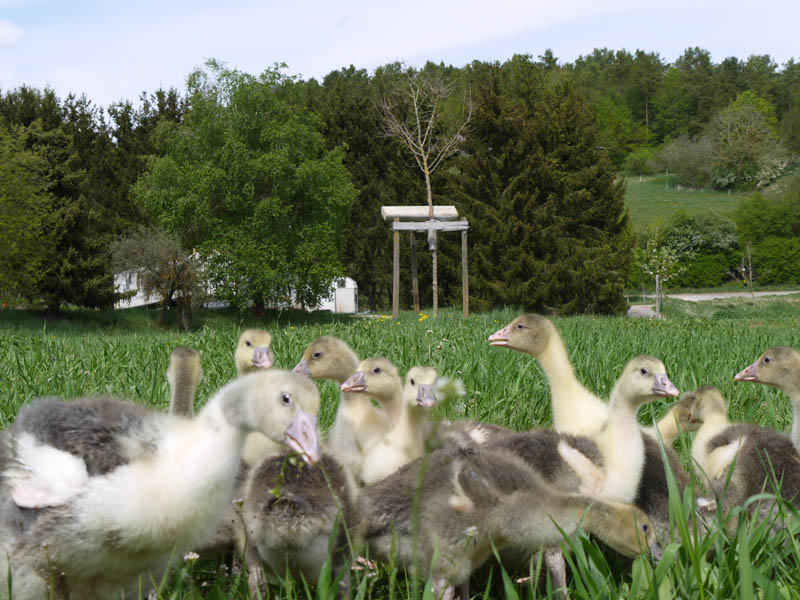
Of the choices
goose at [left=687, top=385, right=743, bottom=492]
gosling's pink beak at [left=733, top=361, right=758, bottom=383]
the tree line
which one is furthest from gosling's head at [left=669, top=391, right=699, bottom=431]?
the tree line

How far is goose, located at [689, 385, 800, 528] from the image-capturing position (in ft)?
9.61

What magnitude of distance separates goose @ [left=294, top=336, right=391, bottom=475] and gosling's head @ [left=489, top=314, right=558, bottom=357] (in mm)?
847

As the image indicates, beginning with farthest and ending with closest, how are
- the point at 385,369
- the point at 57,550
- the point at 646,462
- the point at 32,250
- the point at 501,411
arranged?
the point at 32,250 → the point at 501,411 → the point at 385,369 → the point at 646,462 → the point at 57,550

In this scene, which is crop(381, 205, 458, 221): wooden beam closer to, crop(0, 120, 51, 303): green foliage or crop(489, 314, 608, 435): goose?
crop(0, 120, 51, 303): green foliage

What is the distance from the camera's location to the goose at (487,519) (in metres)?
2.26

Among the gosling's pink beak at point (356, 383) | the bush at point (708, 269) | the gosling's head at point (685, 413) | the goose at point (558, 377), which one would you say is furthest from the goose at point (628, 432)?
the bush at point (708, 269)

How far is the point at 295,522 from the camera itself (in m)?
2.28

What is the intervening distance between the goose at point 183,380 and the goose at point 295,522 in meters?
0.92

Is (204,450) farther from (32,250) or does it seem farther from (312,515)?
(32,250)

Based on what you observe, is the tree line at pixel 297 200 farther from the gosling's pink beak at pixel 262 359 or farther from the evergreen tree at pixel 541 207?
the gosling's pink beak at pixel 262 359

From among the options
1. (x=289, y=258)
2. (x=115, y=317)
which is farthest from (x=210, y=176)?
(x=115, y=317)

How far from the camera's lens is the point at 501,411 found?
4.47m

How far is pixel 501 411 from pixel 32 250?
28571 mm

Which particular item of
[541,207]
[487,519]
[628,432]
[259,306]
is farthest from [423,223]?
[487,519]
